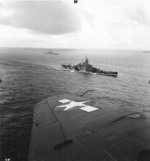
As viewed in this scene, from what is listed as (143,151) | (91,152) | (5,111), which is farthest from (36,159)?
(5,111)

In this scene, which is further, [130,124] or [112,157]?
[130,124]

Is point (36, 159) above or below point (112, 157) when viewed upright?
below

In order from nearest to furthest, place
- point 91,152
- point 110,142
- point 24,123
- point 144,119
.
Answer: point 91,152 < point 110,142 < point 144,119 < point 24,123

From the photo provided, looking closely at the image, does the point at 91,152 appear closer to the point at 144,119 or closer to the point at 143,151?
the point at 143,151

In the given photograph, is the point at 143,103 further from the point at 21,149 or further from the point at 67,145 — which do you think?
the point at 67,145

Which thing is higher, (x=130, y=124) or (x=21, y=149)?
(x=130, y=124)

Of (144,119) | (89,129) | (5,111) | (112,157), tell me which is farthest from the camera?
(5,111)

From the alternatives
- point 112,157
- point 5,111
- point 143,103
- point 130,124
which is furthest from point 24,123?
point 143,103

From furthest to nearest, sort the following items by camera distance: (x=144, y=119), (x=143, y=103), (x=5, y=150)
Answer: (x=143, y=103) < (x=5, y=150) < (x=144, y=119)

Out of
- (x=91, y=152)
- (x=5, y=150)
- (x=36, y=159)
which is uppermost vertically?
(x=91, y=152)
